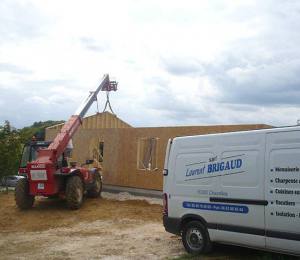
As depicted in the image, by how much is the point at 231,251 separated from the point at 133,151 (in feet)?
40.6

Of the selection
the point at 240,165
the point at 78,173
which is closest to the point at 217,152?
the point at 240,165

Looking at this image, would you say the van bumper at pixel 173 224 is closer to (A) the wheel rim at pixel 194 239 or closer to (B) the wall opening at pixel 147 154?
(A) the wheel rim at pixel 194 239

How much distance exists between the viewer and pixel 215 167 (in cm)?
930

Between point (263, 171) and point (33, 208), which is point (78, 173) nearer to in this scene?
point (33, 208)

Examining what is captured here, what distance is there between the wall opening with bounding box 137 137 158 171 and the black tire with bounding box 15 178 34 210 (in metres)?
5.74

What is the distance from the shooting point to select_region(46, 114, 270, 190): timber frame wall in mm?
20219

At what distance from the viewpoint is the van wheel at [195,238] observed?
9500 millimetres

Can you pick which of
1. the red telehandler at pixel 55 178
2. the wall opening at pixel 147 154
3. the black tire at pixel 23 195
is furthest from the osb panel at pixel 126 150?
the black tire at pixel 23 195

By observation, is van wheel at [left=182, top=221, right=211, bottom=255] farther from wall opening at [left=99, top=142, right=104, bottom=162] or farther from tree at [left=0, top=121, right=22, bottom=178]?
tree at [left=0, top=121, right=22, bottom=178]

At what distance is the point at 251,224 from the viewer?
28.1 feet

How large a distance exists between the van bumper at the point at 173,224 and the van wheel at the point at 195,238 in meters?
0.13

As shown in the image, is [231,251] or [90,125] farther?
[90,125]

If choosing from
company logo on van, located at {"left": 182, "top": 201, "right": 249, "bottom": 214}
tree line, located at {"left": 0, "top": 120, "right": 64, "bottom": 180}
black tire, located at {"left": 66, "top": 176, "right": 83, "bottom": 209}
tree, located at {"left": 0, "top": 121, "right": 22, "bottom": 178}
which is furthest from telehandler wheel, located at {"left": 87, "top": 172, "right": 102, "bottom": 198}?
company logo on van, located at {"left": 182, "top": 201, "right": 249, "bottom": 214}

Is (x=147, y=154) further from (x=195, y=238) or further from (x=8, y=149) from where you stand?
(x=195, y=238)
